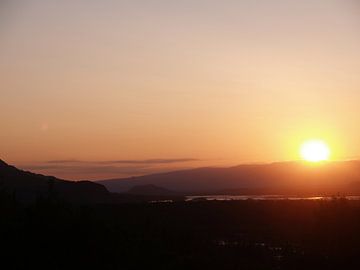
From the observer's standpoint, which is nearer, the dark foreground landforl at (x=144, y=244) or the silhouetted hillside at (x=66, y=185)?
the dark foreground landforl at (x=144, y=244)

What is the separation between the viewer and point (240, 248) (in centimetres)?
3266

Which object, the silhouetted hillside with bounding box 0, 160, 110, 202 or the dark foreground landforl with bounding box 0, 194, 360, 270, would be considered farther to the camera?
the silhouetted hillside with bounding box 0, 160, 110, 202

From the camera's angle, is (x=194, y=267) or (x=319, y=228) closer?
(x=194, y=267)

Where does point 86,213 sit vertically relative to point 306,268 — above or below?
above

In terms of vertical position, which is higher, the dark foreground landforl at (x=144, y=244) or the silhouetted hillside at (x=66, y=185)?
the silhouetted hillside at (x=66, y=185)

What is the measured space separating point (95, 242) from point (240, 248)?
14.5m

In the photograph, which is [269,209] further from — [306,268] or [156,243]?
[156,243]

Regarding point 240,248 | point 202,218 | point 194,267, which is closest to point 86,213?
point 194,267

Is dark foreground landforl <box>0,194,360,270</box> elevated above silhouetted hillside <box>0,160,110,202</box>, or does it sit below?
below

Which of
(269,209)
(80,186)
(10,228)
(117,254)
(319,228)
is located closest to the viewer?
(117,254)

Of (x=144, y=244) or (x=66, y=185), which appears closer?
(x=144, y=244)

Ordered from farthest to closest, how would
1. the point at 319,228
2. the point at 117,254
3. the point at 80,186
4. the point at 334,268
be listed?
the point at 80,186, the point at 319,228, the point at 334,268, the point at 117,254

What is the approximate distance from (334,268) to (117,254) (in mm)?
10479

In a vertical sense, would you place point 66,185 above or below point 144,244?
above
